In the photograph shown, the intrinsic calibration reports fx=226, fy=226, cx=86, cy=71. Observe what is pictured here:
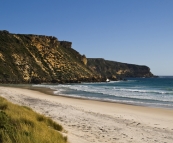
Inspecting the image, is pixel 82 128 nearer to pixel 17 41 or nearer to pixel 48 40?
pixel 17 41

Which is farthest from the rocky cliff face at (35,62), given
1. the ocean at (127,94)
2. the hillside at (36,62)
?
the ocean at (127,94)

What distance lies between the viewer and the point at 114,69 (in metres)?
→ 171

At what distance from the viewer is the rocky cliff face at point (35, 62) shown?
65.2m

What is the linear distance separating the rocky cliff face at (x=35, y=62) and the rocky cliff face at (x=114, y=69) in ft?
186

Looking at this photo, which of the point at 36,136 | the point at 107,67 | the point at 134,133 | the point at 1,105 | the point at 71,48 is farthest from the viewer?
the point at 107,67

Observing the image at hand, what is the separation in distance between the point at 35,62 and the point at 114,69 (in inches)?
4118

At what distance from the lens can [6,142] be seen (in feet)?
15.4

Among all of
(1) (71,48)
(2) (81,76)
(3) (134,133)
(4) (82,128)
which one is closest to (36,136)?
(4) (82,128)

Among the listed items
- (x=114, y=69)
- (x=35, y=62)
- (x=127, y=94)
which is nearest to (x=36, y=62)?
(x=35, y=62)

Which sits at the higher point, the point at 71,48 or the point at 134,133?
the point at 71,48

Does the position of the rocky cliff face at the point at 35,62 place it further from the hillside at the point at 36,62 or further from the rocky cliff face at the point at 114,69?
the rocky cliff face at the point at 114,69

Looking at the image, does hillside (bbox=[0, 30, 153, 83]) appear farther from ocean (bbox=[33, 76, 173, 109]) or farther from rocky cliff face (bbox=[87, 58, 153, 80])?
rocky cliff face (bbox=[87, 58, 153, 80])

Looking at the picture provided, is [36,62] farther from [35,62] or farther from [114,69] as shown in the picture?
[114,69]

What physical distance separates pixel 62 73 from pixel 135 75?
12638cm
